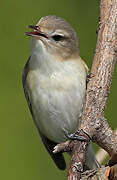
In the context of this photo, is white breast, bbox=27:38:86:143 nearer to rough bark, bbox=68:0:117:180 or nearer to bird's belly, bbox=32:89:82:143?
bird's belly, bbox=32:89:82:143

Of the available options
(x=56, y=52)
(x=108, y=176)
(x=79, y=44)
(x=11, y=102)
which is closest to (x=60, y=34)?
(x=56, y=52)

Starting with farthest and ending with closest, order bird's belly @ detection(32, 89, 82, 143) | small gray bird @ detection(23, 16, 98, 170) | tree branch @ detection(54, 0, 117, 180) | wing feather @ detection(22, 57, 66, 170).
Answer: wing feather @ detection(22, 57, 66, 170), bird's belly @ detection(32, 89, 82, 143), small gray bird @ detection(23, 16, 98, 170), tree branch @ detection(54, 0, 117, 180)

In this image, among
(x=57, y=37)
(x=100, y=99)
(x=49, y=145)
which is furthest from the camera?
(x=49, y=145)

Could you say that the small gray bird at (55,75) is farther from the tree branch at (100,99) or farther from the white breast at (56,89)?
the tree branch at (100,99)

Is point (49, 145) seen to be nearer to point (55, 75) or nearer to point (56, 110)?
point (56, 110)

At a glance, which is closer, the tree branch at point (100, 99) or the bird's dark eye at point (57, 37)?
the tree branch at point (100, 99)

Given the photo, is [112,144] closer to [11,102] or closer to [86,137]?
[86,137]

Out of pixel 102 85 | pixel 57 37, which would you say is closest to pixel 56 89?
pixel 57 37

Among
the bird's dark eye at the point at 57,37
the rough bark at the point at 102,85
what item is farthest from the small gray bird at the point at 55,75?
the rough bark at the point at 102,85

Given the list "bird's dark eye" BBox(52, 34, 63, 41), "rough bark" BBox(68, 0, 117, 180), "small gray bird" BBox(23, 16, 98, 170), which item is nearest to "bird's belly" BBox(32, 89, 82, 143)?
"small gray bird" BBox(23, 16, 98, 170)

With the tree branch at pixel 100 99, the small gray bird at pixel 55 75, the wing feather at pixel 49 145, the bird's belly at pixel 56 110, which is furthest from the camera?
the wing feather at pixel 49 145
